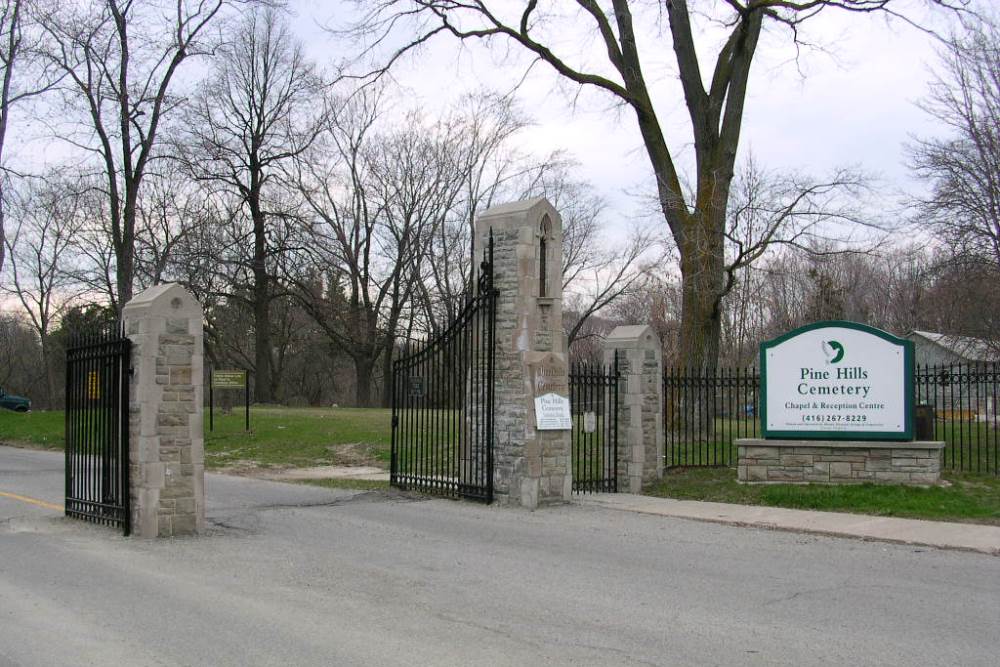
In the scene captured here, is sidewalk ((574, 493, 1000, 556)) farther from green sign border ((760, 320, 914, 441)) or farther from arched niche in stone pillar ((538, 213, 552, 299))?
arched niche in stone pillar ((538, 213, 552, 299))

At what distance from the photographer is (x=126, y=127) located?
32531mm

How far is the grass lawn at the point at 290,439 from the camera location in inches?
850

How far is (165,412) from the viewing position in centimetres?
1045

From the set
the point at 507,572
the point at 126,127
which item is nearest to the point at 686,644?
the point at 507,572

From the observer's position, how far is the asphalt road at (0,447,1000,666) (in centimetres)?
623

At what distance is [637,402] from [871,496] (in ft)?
12.8

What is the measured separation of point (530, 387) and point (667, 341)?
125 ft

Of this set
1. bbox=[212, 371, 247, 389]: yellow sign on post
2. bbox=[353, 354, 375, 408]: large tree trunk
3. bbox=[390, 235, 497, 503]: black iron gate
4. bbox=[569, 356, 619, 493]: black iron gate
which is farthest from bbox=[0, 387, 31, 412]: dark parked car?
bbox=[569, 356, 619, 493]: black iron gate

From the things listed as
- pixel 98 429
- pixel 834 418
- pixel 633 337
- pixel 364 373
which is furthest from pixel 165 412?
pixel 364 373

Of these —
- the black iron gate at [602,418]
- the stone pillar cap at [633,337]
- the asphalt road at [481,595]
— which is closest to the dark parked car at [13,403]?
the asphalt road at [481,595]

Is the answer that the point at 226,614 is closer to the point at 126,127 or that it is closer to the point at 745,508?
the point at 745,508

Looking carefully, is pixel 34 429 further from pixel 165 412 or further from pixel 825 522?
pixel 825 522

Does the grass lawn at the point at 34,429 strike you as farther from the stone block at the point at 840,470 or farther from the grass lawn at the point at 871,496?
the stone block at the point at 840,470

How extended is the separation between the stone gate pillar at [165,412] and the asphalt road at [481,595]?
499 millimetres
